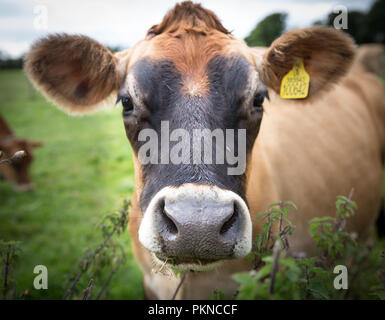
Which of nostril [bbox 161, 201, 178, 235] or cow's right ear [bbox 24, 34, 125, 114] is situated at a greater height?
cow's right ear [bbox 24, 34, 125, 114]

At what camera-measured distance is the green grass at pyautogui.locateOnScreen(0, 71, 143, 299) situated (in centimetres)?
441

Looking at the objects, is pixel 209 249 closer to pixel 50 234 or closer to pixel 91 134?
pixel 50 234

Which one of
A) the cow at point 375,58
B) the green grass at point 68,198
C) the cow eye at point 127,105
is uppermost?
the cow at point 375,58

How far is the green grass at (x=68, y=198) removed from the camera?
4.41m

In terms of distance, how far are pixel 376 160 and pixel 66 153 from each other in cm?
780

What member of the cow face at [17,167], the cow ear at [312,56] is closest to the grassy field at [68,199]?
the cow face at [17,167]

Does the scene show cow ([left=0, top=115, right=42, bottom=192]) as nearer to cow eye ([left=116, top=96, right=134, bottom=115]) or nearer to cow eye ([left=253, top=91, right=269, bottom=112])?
cow eye ([left=116, top=96, right=134, bottom=115])

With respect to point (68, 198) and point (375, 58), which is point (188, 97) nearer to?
point (68, 198)

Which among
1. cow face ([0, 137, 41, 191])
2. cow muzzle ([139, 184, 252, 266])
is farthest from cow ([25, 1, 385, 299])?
cow face ([0, 137, 41, 191])

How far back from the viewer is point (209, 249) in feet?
5.05

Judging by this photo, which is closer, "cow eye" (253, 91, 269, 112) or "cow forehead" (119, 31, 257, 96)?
"cow forehead" (119, 31, 257, 96)

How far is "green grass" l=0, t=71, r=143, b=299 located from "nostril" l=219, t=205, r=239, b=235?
3.36 ft

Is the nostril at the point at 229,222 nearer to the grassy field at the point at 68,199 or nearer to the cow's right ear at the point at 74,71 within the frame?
the grassy field at the point at 68,199
